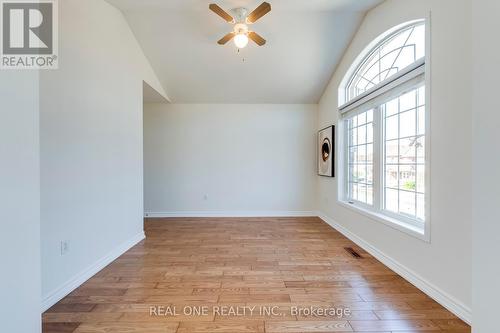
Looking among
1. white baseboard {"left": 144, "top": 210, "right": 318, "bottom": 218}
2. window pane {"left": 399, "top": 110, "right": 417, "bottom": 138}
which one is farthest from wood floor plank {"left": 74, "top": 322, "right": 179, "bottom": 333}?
white baseboard {"left": 144, "top": 210, "right": 318, "bottom": 218}

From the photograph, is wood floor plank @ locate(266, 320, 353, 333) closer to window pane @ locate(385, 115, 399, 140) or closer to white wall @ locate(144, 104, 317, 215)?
window pane @ locate(385, 115, 399, 140)

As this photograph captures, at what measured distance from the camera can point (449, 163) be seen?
190cm

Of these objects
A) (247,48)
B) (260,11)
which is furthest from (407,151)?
(247,48)

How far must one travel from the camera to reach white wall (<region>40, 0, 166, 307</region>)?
2.01m

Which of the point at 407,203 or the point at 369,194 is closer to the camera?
the point at 407,203

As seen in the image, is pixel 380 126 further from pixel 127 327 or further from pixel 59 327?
pixel 59 327

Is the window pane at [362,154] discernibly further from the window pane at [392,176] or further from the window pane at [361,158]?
the window pane at [392,176]

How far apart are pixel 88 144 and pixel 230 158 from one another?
3.00 meters

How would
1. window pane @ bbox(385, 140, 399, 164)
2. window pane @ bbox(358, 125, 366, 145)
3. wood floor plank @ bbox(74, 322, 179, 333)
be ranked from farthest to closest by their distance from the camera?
1. window pane @ bbox(358, 125, 366, 145)
2. window pane @ bbox(385, 140, 399, 164)
3. wood floor plank @ bbox(74, 322, 179, 333)

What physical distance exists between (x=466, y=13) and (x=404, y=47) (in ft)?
3.18

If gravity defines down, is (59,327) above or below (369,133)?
below

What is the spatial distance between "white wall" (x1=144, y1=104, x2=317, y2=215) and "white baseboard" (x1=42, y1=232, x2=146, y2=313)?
200 centimetres

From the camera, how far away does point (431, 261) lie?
208 centimetres

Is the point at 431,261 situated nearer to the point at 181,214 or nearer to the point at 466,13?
the point at 466,13
